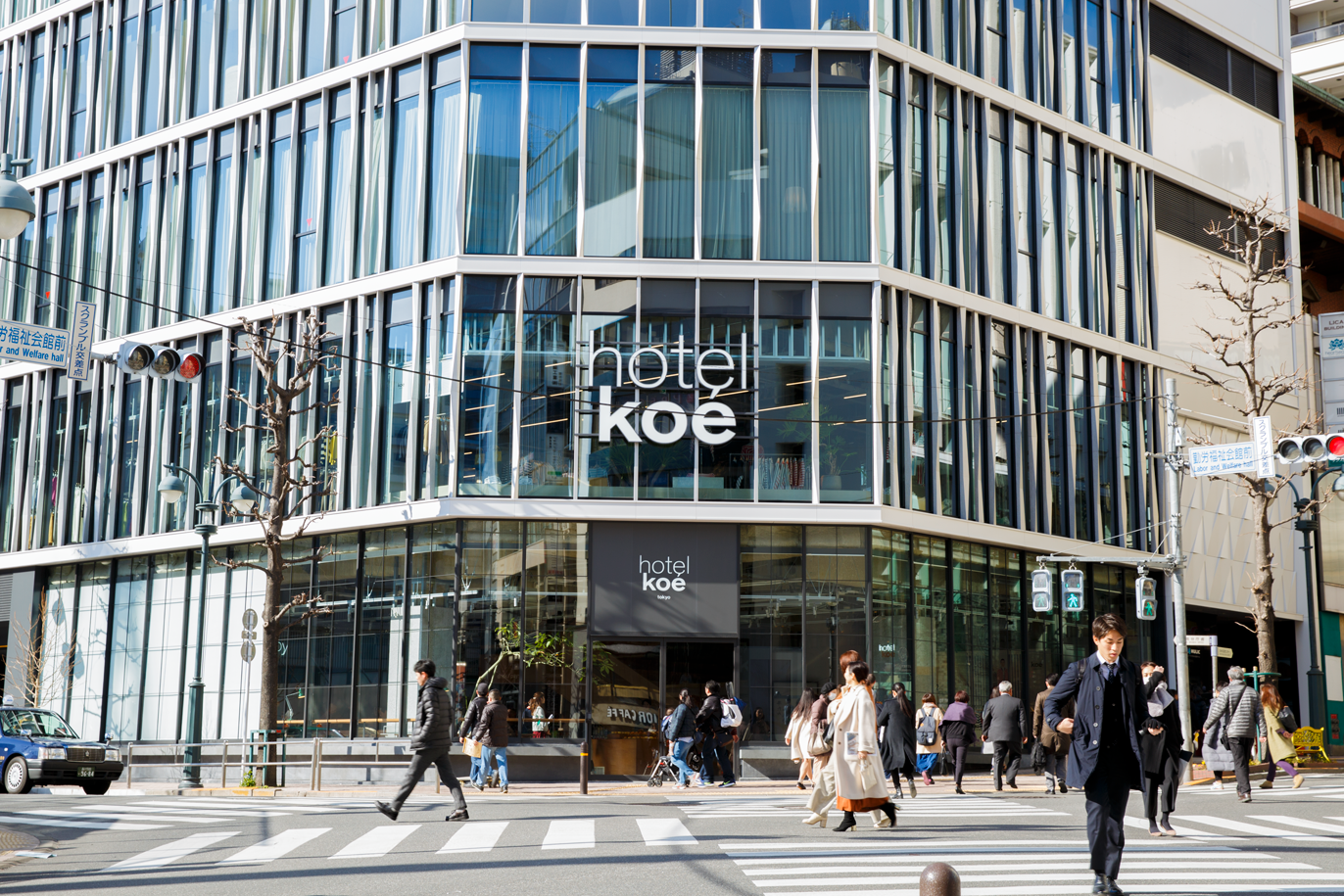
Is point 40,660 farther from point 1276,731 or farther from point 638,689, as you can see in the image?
point 1276,731

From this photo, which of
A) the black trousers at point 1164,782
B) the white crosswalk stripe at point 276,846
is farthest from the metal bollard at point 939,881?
the black trousers at point 1164,782

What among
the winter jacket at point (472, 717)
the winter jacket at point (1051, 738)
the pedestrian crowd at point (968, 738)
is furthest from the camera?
the winter jacket at point (472, 717)

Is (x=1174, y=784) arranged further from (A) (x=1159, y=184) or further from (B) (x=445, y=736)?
(A) (x=1159, y=184)

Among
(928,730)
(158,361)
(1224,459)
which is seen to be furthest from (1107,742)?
(1224,459)

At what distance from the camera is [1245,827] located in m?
14.8

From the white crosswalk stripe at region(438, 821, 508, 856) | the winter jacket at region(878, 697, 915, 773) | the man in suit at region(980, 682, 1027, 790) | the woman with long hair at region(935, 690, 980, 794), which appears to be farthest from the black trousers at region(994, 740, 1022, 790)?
the white crosswalk stripe at region(438, 821, 508, 856)

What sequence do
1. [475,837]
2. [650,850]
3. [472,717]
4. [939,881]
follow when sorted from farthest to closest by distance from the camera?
[472,717] < [475,837] < [650,850] < [939,881]

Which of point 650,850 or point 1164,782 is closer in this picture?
point 650,850

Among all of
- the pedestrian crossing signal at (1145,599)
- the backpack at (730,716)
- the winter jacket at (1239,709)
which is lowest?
the backpack at (730,716)

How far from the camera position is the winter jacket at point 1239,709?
1947 cm

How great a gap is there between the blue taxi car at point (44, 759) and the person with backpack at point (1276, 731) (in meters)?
18.5

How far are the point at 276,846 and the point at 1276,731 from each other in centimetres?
1478

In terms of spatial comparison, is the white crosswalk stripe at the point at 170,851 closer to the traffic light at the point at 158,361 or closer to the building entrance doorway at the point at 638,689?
the traffic light at the point at 158,361

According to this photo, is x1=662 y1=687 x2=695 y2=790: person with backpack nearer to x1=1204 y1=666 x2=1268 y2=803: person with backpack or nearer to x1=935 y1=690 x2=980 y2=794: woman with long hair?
x1=935 y1=690 x2=980 y2=794: woman with long hair
